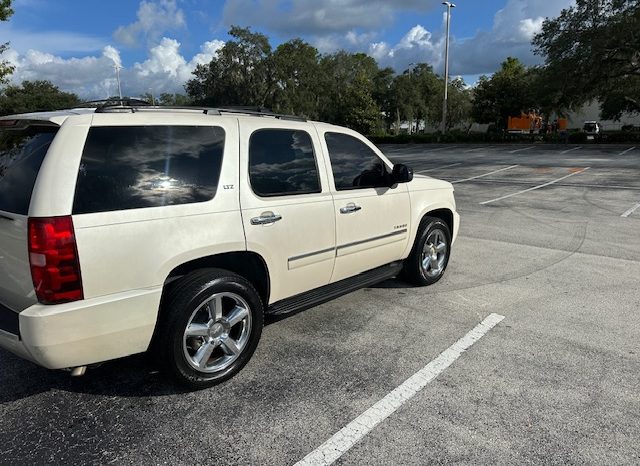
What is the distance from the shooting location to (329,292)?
4004 mm

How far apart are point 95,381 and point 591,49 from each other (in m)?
34.1

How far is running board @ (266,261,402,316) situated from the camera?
12.0ft

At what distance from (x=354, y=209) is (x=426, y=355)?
51.7 inches

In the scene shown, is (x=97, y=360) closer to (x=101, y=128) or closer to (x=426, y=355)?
(x=101, y=128)

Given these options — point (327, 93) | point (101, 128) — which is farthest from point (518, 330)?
point (327, 93)

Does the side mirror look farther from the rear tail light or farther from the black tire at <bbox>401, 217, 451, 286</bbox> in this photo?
the rear tail light

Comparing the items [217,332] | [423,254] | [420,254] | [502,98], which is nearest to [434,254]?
[423,254]

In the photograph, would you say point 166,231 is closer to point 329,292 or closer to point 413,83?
point 329,292

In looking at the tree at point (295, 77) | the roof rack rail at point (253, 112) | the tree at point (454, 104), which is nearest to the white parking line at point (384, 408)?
the roof rack rail at point (253, 112)

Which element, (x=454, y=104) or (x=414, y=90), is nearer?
(x=414, y=90)

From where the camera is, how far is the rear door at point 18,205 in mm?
2646

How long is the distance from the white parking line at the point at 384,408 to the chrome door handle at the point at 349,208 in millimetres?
1350

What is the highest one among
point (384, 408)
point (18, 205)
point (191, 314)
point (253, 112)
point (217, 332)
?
point (253, 112)

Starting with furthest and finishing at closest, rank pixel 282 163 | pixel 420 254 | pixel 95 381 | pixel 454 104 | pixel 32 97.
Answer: pixel 454 104 < pixel 32 97 < pixel 420 254 < pixel 282 163 < pixel 95 381
